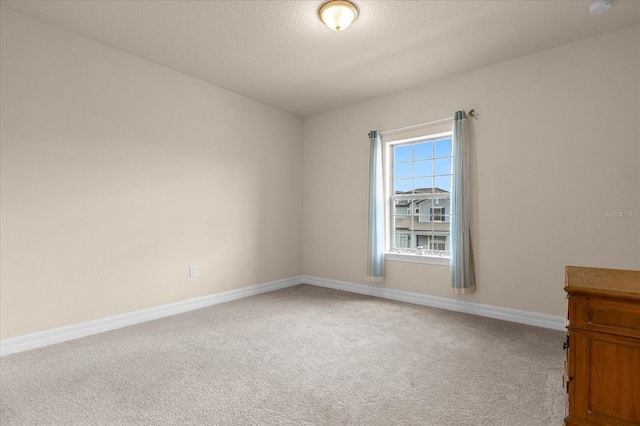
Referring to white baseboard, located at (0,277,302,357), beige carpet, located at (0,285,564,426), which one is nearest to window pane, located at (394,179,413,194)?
beige carpet, located at (0,285,564,426)

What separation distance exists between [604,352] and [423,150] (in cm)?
319

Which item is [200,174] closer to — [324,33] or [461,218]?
[324,33]

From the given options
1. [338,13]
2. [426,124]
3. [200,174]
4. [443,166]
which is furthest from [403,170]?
[200,174]

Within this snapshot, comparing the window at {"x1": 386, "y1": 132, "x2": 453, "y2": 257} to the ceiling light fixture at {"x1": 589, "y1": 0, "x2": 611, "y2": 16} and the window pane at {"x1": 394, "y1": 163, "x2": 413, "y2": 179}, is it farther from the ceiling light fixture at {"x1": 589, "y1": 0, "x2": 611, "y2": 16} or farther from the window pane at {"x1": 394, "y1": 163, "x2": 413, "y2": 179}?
the ceiling light fixture at {"x1": 589, "y1": 0, "x2": 611, "y2": 16}

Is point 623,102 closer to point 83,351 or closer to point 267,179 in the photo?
point 267,179

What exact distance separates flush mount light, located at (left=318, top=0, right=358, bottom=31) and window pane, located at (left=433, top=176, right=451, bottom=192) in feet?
7.35

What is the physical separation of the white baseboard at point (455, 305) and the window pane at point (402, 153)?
5.88 ft

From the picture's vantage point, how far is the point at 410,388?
203 cm

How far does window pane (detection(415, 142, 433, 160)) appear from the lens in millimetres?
4195

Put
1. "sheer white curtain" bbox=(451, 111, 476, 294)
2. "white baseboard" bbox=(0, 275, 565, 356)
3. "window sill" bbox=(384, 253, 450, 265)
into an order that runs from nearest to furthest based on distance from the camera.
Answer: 1. "white baseboard" bbox=(0, 275, 565, 356)
2. "sheer white curtain" bbox=(451, 111, 476, 294)
3. "window sill" bbox=(384, 253, 450, 265)

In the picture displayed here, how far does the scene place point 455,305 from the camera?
148 inches

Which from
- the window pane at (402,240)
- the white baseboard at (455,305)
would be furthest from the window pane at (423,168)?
the white baseboard at (455,305)

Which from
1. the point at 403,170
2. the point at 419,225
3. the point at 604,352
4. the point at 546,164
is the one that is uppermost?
the point at 403,170

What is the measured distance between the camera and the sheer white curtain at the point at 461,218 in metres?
3.58
